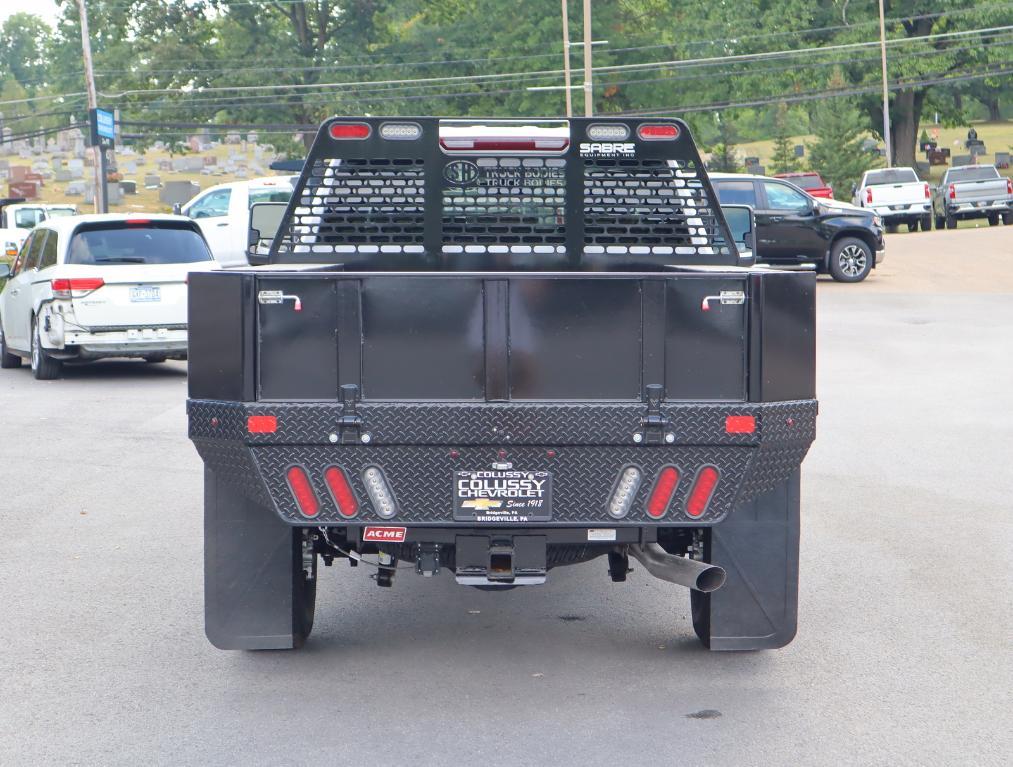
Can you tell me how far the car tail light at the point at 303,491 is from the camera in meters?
5.25

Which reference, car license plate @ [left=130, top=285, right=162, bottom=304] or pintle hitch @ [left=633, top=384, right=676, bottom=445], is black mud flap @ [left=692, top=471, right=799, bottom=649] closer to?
pintle hitch @ [left=633, top=384, right=676, bottom=445]

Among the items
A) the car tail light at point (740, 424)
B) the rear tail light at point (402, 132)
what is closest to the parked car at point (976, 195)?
the rear tail light at point (402, 132)

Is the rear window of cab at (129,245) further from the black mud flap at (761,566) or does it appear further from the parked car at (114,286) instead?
the black mud flap at (761,566)

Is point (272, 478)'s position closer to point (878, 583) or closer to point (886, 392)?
point (878, 583)

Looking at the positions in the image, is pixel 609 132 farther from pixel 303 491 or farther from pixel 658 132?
pixel 303 491

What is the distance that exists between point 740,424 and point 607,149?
1497 mm

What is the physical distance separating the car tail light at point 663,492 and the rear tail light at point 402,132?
1800 mm

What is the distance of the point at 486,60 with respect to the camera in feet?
227

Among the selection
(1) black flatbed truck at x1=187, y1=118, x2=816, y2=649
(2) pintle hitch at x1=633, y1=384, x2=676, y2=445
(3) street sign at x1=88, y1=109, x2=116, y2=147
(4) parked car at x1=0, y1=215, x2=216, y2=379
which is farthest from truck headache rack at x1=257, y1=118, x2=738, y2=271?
(3) street sign at x1=88, y1=109, x2=116, y2=147

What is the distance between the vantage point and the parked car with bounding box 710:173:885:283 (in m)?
25.5

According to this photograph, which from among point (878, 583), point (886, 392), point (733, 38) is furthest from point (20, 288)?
point (733, 38)

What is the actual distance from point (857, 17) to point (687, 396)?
61.3 m

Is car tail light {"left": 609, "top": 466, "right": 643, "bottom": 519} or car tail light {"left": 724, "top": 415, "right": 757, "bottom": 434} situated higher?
car tail light {"left": 724, "top": 415, "right": 757, "bottom": 434}

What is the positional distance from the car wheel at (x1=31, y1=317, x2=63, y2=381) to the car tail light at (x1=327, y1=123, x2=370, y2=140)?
35.1 feet
